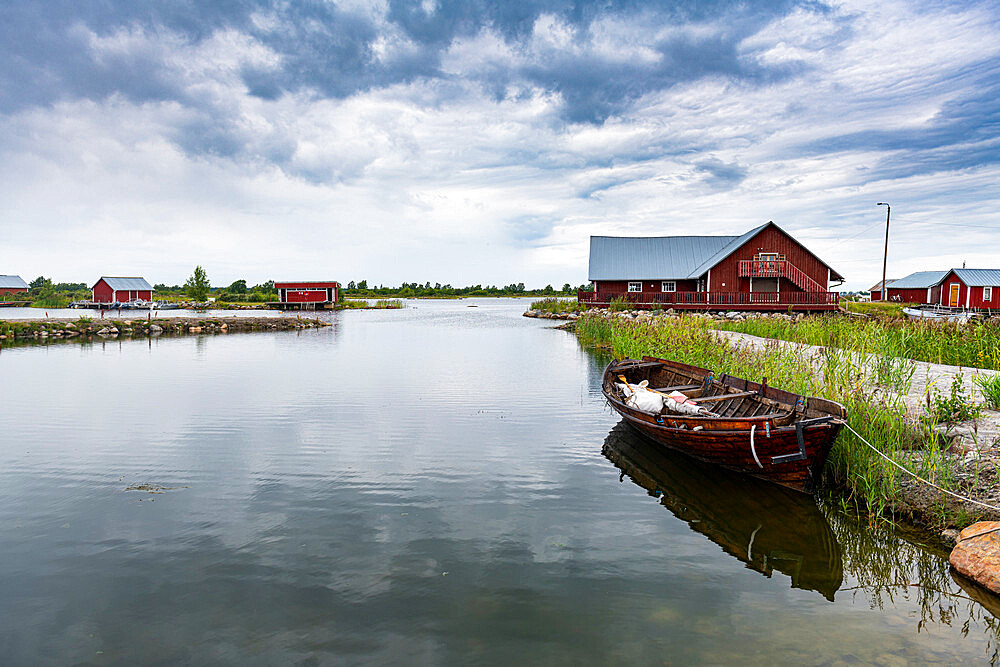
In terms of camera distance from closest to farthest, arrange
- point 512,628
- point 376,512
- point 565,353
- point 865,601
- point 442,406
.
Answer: point 512,628 → point 865,601 → point 376,512 → point 442,406 → point 565,353

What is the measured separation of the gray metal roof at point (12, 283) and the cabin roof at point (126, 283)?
34471 mm

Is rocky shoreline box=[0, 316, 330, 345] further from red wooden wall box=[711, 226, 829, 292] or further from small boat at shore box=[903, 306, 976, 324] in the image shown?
small boat at shore box=[903, 306, 976, 324]

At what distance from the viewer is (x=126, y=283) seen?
84.9 metres

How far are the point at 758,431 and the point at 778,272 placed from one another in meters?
41.5

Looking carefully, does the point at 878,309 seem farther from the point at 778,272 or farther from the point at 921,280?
the point at 921,280

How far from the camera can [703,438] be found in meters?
9.27

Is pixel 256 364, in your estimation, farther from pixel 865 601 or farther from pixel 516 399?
pixel 865 601

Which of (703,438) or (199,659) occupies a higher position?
(703,438)

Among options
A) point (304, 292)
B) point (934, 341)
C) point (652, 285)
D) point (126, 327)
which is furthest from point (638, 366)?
point (304, 292)

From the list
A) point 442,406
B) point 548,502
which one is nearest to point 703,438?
point 548,502

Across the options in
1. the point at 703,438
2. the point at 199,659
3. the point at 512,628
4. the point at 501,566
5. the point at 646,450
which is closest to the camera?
the point at 199,659

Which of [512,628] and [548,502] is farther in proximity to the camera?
[548,502]

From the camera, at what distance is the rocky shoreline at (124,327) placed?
39.6 metres

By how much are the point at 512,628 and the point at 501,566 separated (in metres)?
1.25
